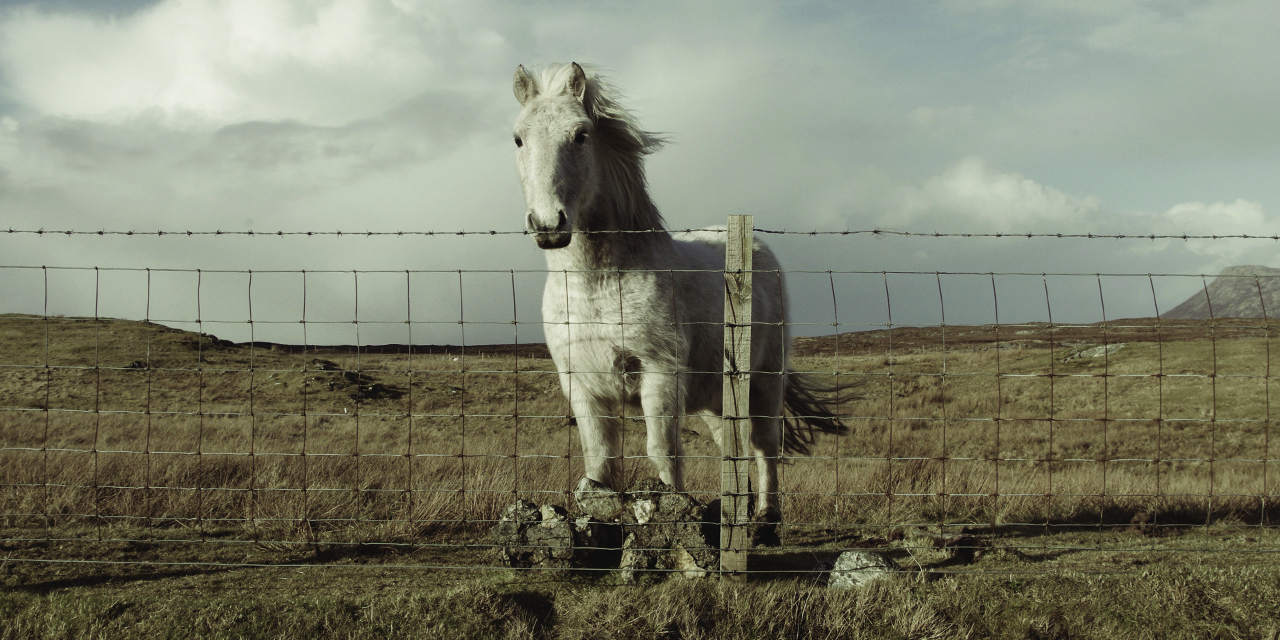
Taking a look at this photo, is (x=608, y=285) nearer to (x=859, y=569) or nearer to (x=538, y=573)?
(x=538, y=573)

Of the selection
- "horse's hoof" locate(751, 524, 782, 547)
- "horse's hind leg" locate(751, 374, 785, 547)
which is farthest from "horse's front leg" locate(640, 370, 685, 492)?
"horse's hind leg" locate(751, 374, 785, 547)

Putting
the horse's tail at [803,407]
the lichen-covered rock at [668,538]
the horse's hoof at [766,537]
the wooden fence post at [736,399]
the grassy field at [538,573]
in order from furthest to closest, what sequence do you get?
1. the horse's tail at [803,407]
2. the horse's hoof at [766,537]
3. the lichen-covered rock at [668,538]
4. the wooden fence post at [736,399]
5. the grassy field at [538,573]

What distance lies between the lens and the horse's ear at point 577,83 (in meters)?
5.04

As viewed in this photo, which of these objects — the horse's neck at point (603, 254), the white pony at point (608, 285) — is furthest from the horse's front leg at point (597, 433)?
the horse's neck at point (603, 254)

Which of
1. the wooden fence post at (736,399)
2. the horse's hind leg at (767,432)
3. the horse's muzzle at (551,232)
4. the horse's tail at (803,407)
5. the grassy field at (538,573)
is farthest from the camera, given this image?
the horse's tail at (803,407)

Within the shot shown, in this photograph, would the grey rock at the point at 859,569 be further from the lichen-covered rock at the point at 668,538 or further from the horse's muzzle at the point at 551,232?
the horse's muzzle at the point at 551,232

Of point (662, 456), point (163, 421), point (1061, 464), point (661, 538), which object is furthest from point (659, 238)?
point (163, 421)

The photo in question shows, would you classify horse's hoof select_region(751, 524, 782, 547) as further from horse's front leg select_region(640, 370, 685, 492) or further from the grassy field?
horse's front leg select_region(640, 370, 685, 492)

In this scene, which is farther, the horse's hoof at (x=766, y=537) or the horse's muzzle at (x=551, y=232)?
the horse's hoof at (x=766, y=537)

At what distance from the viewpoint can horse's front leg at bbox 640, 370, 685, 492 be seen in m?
4.88

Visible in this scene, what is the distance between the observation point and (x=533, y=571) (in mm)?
4641

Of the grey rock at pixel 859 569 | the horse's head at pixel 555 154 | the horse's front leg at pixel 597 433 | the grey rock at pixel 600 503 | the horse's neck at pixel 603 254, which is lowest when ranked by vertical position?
the grey rock at pixel 859 569

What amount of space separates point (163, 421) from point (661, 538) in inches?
470

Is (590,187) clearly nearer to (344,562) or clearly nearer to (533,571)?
(533,571)
